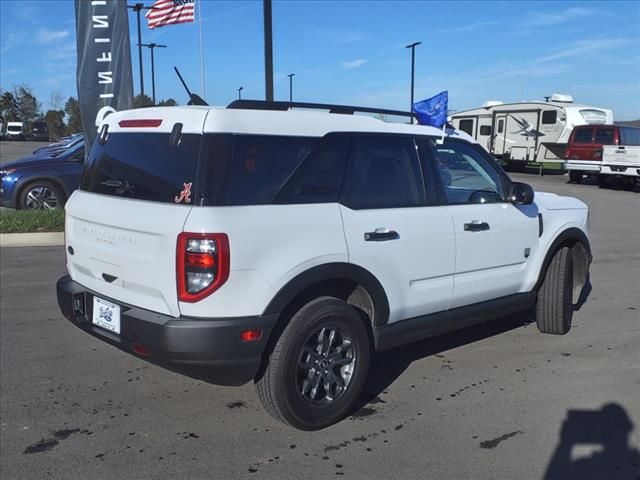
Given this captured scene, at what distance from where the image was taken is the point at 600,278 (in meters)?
7.66

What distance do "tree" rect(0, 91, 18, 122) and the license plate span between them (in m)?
87.1

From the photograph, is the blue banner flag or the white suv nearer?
the white suv

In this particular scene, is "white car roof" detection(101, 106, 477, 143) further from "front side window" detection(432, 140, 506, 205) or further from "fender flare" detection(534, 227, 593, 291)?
"fender flare" detection(534, 227, 593, 291)

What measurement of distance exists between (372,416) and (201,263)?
5.12ft

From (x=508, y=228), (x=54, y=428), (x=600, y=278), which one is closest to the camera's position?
(x=54, y=428)

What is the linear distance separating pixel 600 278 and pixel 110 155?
20.7 feet

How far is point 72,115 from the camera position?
75.7 m

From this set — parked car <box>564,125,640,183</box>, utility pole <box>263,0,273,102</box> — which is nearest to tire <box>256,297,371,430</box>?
utility pole <box>263,0,273,102</box>

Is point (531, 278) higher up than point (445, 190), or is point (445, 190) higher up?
point (445, 190)

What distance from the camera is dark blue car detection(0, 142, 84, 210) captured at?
11.0 m

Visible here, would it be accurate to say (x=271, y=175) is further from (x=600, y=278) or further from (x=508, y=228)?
(x=600, y=278)

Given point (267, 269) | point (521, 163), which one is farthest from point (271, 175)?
point (521, 163)

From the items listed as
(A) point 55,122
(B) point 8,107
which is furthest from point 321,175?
(B) point 8,107

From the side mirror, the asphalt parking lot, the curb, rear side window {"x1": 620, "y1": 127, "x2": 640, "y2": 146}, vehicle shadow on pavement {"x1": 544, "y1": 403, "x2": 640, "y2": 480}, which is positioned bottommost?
vehicle shadow on pavement {"x1": 544, "y1": 403, "x2": 640, "y2": 480}
